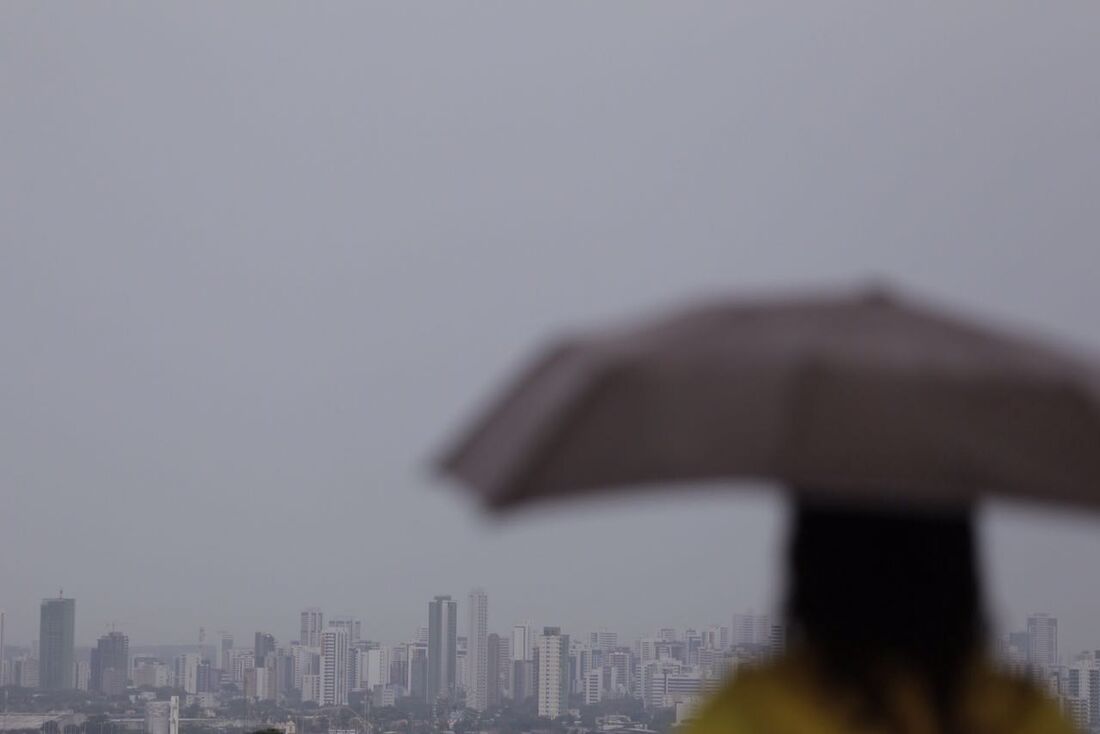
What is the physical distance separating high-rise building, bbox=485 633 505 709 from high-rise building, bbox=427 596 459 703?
3.27 metres

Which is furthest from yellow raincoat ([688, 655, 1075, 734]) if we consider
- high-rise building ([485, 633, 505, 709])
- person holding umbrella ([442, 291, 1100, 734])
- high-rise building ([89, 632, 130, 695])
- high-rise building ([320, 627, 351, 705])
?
high-rise building ([89, 632, 130, 695])

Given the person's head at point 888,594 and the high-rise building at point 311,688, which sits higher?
the person's head at point 888,594

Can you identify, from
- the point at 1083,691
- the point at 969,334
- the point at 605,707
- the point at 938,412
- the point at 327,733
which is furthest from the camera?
the point at 327,733

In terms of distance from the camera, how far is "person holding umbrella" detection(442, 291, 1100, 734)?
8.22 feet

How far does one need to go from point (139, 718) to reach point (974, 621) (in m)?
75.6

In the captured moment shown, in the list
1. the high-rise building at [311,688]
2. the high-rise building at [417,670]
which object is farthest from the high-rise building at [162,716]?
the high-rise building at [417,670]

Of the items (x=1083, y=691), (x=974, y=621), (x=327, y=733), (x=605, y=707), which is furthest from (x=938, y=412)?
(x=327, y=733)

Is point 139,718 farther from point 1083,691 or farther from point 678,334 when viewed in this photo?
point 678,334

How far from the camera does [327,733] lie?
62188mm

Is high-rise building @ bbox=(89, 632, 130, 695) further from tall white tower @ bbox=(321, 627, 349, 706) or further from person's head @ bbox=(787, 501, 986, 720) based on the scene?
person's head @ bbox=(787, 501, 986, 720)

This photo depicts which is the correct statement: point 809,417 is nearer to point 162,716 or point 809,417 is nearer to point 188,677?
point 162,716

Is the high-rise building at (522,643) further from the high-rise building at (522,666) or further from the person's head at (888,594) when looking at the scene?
the person's head at (888,594)

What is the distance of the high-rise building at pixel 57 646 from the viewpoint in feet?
253

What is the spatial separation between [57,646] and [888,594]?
273ft
